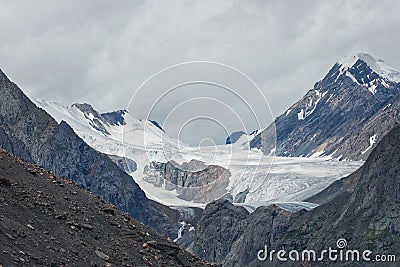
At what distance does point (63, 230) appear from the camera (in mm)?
31438

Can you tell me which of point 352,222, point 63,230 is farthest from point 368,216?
point 63,230

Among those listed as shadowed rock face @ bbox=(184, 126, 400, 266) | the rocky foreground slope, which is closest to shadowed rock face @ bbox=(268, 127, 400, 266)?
shadowed rock face @ bbox=(184, 126, 400, 266)

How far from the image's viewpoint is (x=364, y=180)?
5920 inches

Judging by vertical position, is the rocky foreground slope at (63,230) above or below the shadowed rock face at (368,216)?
below

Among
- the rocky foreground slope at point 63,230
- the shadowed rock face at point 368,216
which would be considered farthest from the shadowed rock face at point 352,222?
the rocky foreground slope at point 63,230

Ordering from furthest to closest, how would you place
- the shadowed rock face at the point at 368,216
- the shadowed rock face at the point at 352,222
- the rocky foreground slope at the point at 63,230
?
the shadowed rock face at the point at 352,222 → the shadowed rock face at the point at 368,216 → the rocky foreground slope at the point at 63,230

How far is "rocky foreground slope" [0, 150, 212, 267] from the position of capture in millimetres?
28016

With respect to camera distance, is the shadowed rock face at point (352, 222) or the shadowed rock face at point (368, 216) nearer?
the shadowed rock face at point (368, 216)

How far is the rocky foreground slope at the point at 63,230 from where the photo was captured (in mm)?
28016

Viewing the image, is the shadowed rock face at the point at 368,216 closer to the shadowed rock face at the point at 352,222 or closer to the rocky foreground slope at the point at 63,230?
the shadowed rock face at the point at 352,222

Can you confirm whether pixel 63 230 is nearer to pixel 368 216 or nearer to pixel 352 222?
pixel 368 216

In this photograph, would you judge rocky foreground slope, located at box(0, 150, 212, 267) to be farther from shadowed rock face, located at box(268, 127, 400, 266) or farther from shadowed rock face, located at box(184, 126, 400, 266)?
shadowed rock face, located at box(268, 127, 400, 266)

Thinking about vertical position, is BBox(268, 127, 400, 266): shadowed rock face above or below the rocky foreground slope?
above

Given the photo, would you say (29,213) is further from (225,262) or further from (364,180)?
(225,262)
